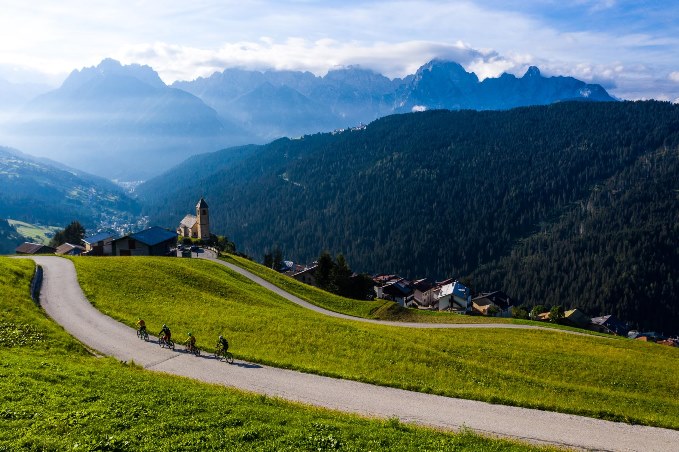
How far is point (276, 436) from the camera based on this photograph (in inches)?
702

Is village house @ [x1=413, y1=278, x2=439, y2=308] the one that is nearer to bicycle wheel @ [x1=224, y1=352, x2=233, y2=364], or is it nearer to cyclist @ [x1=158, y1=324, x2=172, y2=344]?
bicycle wheel @ [x1=224, y1=352, x2=233, y2=364]

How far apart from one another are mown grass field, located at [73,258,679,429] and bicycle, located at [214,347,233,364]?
3.48ft

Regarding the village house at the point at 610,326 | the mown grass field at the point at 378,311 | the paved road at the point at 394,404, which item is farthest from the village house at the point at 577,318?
the paved road at the point at 394,404

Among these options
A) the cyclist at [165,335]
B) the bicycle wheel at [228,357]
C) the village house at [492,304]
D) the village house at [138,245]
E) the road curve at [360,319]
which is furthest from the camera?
the village house at [492,304]

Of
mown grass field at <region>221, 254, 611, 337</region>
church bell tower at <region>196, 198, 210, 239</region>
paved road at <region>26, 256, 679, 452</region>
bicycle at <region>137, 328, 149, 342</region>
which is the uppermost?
church bell tower at <region>196, 198, 210, 239</region>

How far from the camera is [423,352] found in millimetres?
38969

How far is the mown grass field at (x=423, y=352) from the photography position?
1240 inches

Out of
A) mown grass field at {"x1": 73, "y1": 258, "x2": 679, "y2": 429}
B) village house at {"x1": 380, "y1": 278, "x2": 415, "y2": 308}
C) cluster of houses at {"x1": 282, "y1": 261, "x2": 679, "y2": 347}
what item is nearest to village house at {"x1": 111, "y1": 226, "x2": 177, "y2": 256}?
mown grass field at {"x1": 73, "y1": 258, "x2": 679, "y2": 429}

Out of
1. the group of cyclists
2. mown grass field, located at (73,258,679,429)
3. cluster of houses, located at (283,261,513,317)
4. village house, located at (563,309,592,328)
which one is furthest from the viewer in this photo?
village house, located at (563,309,592,328)

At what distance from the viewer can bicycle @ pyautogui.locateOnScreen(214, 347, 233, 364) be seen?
32.5 metres

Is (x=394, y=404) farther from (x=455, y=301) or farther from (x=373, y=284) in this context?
(x=455, y=301)

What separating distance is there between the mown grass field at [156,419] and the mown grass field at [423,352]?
9.49 meters

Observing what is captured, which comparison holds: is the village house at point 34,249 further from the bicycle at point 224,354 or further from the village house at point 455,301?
the bicycle at point 224,354

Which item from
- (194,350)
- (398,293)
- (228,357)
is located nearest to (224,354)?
(228,357)
